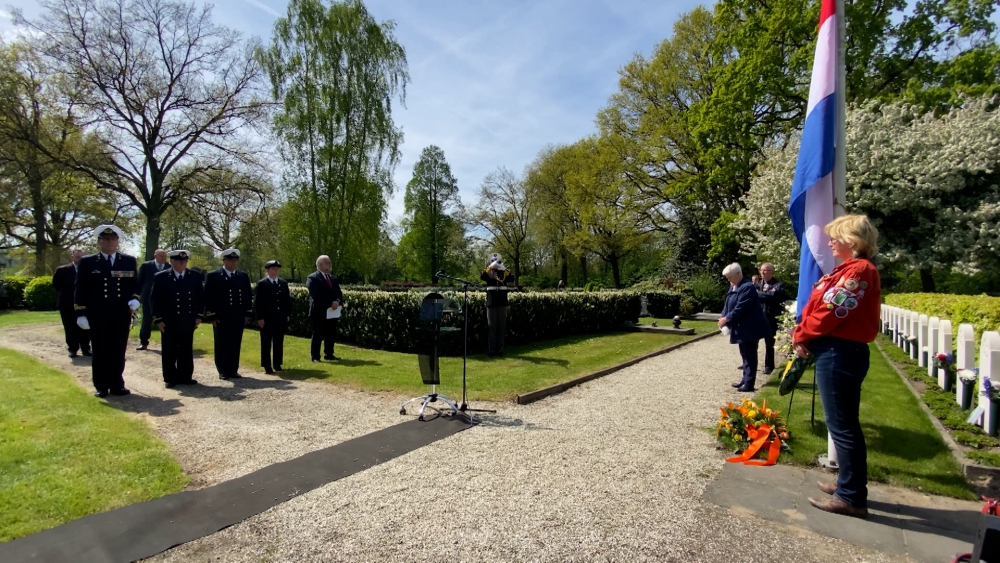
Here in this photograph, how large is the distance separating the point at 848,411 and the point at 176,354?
824 centimetres

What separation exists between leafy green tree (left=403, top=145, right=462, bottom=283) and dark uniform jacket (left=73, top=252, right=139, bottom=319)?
4188 centimetres

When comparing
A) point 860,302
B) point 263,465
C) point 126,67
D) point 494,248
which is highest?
point 126,67

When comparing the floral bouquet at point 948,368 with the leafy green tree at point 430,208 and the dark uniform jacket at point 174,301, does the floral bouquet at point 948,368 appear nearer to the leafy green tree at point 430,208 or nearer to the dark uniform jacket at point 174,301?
the dark uniform jacket at point 174,301

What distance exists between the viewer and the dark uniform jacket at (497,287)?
9.53 m

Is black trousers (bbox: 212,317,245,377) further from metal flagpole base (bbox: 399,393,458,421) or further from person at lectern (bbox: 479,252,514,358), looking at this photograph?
person at lectern (bbox: 479,252,514,358)

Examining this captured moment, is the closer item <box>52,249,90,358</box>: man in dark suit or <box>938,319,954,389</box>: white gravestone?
<box>938,319,954,389</box>: white gravestone

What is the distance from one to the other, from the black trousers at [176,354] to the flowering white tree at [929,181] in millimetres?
18061

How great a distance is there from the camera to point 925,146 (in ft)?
50.4

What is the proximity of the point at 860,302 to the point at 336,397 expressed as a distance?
19.3 feet

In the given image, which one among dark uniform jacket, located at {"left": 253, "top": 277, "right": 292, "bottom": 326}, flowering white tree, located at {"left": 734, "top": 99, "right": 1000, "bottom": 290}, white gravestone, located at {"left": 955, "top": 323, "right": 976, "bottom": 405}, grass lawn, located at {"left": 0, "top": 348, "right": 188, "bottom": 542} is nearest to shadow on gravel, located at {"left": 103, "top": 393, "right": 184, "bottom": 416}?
grass lawn, located at {"left": 0, "top": 348, "right": 188, "bottom": 542}

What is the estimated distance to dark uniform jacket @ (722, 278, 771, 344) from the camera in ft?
23.9

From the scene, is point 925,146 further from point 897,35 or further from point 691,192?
point 691,192

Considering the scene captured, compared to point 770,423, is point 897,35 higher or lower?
higher

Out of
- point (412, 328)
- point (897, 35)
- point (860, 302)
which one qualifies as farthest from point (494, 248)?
point (860, 302)
